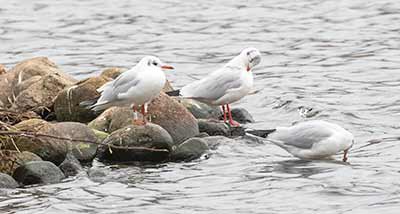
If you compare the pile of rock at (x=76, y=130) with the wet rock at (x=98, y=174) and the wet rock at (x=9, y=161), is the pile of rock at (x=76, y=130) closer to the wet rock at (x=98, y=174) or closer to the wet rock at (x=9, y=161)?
the wet rock at (x=9, y=161)

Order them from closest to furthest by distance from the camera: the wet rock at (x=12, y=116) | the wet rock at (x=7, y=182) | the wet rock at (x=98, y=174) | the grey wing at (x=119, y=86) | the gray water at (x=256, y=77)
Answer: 1. the gray water at (x=256, y=77)
2. the wet rock at (x=7, y=182)
3. the wet rock at (x=98, y=174)
4. the wet rock at (x=12, y=116)
5. the grey wing at (x=119, y=86)

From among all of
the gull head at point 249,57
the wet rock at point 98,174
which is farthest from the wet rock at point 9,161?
the gull head at point 249,57

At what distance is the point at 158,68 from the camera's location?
502 inches

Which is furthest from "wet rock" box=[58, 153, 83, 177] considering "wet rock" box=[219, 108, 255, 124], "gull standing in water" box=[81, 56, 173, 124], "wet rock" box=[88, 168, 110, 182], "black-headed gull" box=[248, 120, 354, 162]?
"wet rock" box=[219, 108, 255, 124]

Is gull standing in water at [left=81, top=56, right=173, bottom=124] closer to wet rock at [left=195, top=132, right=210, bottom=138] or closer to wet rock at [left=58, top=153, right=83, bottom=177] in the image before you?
wet rock at [left=195, top=132, right=210, bottom=138]

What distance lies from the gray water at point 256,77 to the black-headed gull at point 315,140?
0.49 feet

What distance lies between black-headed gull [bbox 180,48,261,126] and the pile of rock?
26 cm

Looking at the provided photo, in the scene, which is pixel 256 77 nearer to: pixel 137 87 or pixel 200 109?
pixel 200 109

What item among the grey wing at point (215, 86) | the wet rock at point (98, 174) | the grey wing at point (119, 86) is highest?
the grey wing at point (119, 86)

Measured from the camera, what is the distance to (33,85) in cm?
1424

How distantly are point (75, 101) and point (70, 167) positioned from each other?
2215 mm

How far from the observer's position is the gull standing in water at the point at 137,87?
12.6 metres

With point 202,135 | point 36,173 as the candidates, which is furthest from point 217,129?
point 36,173

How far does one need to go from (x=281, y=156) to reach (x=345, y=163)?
3.13 feet
